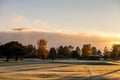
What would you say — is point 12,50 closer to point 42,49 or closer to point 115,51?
point 42,49

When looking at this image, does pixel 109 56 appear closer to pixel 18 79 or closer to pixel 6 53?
pixel 6 53

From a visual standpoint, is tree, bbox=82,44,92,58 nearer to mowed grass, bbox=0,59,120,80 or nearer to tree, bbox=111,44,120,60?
tree, bbox=111,44,120,60

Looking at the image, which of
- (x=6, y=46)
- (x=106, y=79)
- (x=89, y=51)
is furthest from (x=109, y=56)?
(x=106, y=79)

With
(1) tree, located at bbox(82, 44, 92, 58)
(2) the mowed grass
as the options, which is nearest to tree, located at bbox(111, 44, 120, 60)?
(1) tree, located at bbox(82, 44, 92, 58)

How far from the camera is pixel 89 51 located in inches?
7712

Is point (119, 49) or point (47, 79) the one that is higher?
point (119, 49)

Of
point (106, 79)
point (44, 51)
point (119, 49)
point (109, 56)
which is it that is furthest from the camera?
point (109, 56)

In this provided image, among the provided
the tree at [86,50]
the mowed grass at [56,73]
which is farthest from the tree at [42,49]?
the mowed grass at [56,73]

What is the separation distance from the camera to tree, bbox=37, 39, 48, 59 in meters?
152

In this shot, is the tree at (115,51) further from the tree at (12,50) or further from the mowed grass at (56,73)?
the mowed grass at (56,73)

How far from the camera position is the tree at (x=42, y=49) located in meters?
152

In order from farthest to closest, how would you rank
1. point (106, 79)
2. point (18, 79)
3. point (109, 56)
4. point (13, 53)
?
point (109, 56), point (13, 53), point (106, 79), point (18, 79)

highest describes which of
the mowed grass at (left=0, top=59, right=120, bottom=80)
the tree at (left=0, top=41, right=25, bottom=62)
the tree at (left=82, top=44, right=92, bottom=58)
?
the tree at (left=82, top=44, right=92, bottom=58)

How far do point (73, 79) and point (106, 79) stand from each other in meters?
3.85
